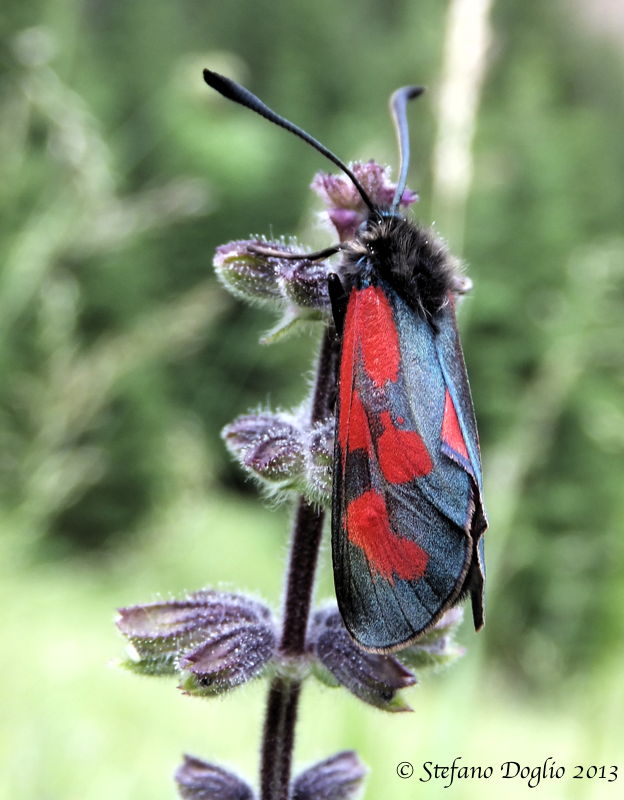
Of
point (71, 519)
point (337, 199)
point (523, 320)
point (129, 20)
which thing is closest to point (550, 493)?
point (523, 320)

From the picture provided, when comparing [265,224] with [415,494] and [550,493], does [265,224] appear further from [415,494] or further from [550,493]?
[415,494]

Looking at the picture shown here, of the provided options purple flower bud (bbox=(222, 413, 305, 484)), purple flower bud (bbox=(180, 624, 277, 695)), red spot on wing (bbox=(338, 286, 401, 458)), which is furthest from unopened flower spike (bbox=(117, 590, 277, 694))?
red spot on wing (bbox=(338, 286, 401, 458))

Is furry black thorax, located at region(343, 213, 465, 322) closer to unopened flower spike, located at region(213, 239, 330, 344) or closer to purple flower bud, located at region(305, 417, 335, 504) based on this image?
unopened flower spike, located at region(213, 239, 330, 344)

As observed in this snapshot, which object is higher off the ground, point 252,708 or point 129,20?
point 129,20

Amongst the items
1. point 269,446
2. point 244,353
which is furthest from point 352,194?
point 244,353

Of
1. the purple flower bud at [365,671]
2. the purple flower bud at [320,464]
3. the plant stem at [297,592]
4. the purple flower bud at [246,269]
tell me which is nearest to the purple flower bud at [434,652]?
the purple flower bud at [365,671]
